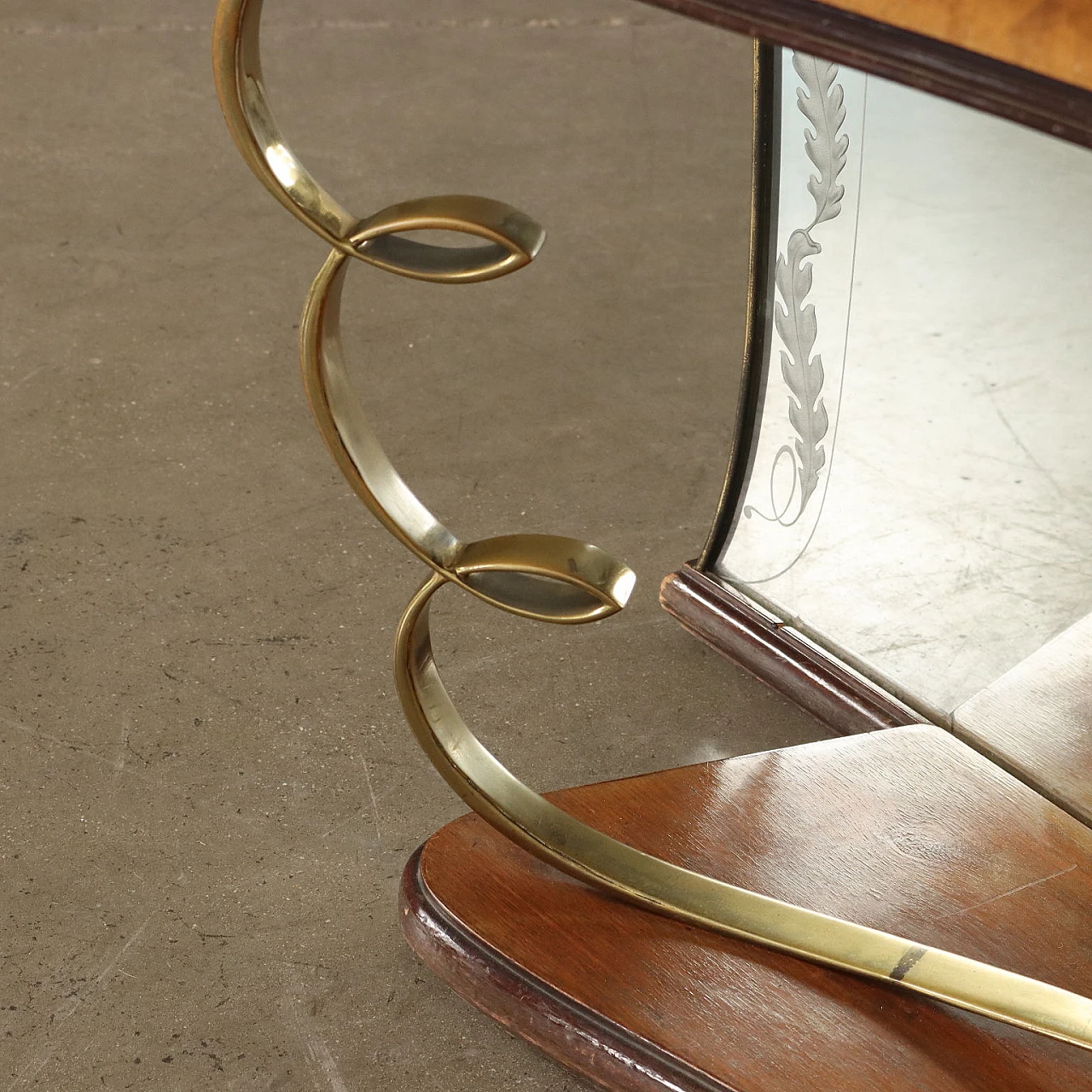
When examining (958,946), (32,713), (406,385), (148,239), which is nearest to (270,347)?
(406,385)

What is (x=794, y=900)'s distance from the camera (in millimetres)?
1062

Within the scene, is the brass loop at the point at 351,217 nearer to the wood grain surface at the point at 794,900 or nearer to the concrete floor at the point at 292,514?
the wood grain surface at the point at 794,900

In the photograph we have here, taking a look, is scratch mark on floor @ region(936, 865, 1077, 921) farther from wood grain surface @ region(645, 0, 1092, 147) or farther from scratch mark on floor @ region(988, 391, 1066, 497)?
wood grain surface @ region(645, 0, 1092, 147)

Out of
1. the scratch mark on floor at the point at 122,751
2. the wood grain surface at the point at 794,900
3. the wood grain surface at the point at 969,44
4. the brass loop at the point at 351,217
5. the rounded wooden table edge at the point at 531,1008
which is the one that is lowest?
the scratch mark on floor at the point at 122,751

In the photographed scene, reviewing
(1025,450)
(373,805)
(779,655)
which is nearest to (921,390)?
(1025,450)

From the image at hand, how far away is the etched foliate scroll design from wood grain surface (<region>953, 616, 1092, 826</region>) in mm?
276

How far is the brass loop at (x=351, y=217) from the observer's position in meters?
0.74

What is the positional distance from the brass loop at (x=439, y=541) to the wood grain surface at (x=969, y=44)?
404 mm

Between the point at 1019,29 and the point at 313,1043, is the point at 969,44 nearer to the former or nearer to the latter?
the point at 1019,29

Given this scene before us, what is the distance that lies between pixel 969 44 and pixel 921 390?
848mm

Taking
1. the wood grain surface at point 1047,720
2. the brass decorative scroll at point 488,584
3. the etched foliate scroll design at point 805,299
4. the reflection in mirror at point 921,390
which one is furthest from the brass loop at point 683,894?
the etched foliate scroll design at point 805,299

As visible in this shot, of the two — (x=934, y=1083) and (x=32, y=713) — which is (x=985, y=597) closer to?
(x=934, y=1083)

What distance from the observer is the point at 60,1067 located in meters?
1.03

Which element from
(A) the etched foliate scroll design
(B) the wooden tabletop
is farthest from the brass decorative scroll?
(A) the etched foliate scroll design
